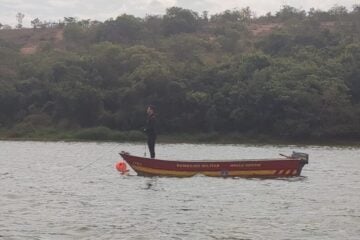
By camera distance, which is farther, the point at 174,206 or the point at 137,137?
the point at 137,137

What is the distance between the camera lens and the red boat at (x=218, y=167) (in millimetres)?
29891

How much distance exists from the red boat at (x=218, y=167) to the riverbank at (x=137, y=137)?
4152 cm

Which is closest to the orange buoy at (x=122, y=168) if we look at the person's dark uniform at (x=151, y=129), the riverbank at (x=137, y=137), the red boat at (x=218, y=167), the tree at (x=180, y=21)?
the red boat at (x=218, y=167)

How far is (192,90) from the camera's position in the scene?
79312mm

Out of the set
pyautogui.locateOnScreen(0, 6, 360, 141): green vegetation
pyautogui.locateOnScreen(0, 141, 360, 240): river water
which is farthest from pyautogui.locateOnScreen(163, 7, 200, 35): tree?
pyautogui.locateOnScreen(0, 141, 360, 240): river water

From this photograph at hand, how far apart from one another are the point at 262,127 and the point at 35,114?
2830 centimetres

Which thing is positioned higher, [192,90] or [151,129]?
[192,90]

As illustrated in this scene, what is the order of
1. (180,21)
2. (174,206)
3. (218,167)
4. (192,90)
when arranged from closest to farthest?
(174,206) < (218,167) < (192,90) < (180,21)

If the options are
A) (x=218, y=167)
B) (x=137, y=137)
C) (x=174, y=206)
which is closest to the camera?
(x=174, y=206)

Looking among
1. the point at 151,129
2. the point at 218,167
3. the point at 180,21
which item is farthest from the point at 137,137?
the point at 180,21

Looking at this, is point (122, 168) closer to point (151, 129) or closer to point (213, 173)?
point (151, 129)

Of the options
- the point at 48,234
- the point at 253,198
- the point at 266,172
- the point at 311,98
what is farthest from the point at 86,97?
the point at 48,234

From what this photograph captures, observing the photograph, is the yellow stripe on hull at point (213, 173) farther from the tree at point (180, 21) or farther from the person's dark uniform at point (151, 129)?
the tree at point (180, 21)

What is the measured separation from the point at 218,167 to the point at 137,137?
44154 millimetres
